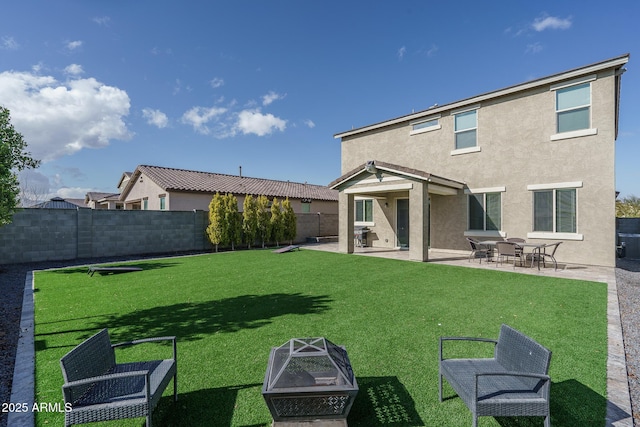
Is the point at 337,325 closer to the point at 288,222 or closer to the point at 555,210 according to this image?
the point at 555,210

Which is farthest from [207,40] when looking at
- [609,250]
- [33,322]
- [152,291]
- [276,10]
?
[609,250]

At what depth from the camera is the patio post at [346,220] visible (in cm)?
1552

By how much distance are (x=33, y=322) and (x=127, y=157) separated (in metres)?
29.7

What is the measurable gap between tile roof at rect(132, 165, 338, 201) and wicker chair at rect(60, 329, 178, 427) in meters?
19.7

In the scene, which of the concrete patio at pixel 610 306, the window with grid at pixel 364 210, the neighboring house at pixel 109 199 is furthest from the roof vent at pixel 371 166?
the neighboring house at pixel 109 199

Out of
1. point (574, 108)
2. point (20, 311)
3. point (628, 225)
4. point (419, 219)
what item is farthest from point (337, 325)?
point (628, 225)

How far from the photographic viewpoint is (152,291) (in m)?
8.27

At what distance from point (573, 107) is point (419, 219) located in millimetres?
7512

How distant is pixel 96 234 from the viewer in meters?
15.0

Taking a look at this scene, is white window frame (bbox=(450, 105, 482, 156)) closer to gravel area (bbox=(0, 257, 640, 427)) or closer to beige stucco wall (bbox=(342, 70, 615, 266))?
beige stucco wall (bbox=(342, 70, 615, 266))


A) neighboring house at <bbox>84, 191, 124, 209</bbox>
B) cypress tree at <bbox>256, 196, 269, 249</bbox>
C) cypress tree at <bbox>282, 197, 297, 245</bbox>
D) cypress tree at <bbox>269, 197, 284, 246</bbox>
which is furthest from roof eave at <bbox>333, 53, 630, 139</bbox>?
neighboring house at <bbox>84, 191, 124, 209</bbox>

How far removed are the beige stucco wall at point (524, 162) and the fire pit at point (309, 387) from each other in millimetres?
13401

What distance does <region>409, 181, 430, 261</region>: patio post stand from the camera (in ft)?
41.4

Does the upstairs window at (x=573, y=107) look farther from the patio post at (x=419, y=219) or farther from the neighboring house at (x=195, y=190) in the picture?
the neighboring house at (x=195, y=190)
